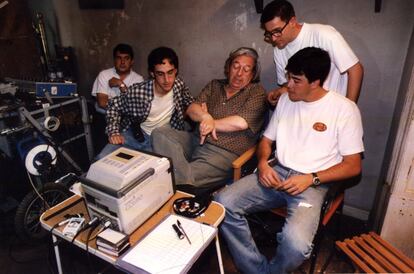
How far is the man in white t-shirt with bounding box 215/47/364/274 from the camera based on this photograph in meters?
1.84

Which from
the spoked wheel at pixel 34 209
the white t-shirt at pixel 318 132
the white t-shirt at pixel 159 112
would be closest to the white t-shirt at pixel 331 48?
the white t-shirt at pixel 318 132

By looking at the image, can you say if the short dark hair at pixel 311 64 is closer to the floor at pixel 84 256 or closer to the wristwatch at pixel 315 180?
the wristwatch at pixel 315 180

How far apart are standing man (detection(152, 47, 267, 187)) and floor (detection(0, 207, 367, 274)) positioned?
23.3 inches

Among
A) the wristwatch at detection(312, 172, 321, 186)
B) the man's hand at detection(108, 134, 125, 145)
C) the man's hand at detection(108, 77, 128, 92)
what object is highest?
the man's hand at detection(108, 77, 128, 92)

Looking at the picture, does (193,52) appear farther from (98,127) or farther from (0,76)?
(0,76)

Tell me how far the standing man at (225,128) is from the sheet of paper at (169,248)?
728 millimetres

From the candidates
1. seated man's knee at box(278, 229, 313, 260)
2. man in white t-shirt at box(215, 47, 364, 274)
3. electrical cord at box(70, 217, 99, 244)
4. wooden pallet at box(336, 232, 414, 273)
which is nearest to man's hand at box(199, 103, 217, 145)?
man in white t-shirt at box(215, 47, 364, 274)

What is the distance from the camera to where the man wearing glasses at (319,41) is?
201cm

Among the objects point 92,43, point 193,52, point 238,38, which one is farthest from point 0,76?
point 238,38

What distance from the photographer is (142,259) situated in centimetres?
132

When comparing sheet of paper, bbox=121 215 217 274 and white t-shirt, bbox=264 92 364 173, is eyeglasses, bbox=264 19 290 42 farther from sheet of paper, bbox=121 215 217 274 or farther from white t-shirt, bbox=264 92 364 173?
sheet of paper, bbox=121 215 217 274

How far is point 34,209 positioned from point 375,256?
8.47 ft

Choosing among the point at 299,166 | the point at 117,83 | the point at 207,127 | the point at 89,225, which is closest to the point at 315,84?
the point at 299,166

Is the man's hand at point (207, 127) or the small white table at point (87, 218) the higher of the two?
the man's hand at point (207, 127)
